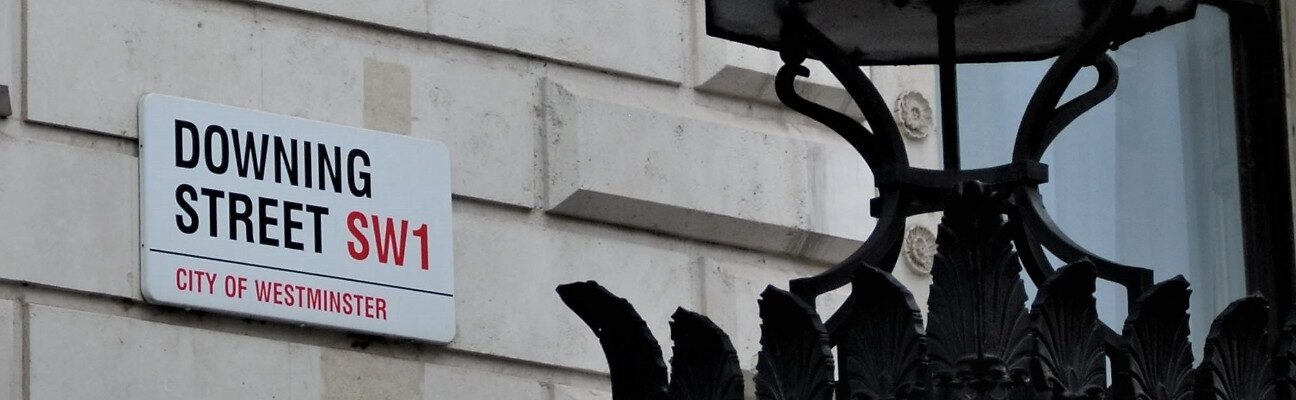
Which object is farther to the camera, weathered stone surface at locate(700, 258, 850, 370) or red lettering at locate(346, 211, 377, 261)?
weathered stone surface at locate(700, 258, 850, 370)

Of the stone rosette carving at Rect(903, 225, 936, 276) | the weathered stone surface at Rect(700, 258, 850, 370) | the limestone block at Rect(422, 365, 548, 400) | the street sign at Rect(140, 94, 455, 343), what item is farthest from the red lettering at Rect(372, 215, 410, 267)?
the stone rosette carving at Rect(903, 225, 936, 276)

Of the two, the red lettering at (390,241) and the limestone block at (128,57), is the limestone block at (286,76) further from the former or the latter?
the red lettering at (390,241)

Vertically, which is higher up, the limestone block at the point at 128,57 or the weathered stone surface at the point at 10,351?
the limestone block at the point at 128,57

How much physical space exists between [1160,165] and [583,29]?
287cm

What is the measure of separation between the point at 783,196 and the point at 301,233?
5.51 feet

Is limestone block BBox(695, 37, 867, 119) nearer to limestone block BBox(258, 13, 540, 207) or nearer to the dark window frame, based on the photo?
limestone block BBox(258, 13, 540, 207)

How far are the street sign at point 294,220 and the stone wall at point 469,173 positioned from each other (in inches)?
2.3

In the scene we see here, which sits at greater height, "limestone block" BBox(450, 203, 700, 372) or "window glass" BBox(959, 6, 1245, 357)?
"window glass" BBox(959, 6, 1245, 357)

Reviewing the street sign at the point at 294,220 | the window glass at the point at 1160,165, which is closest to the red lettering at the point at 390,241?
the street sign at the point at 294,220

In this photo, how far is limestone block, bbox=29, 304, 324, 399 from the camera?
7.06m

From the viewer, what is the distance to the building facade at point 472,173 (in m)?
7.17

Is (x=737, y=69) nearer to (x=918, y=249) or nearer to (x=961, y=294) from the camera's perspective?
(x=918, y=249)

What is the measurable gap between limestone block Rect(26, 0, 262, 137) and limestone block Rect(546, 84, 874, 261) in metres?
1.00

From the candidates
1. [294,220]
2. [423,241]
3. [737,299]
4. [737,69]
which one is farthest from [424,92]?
[737,299]
